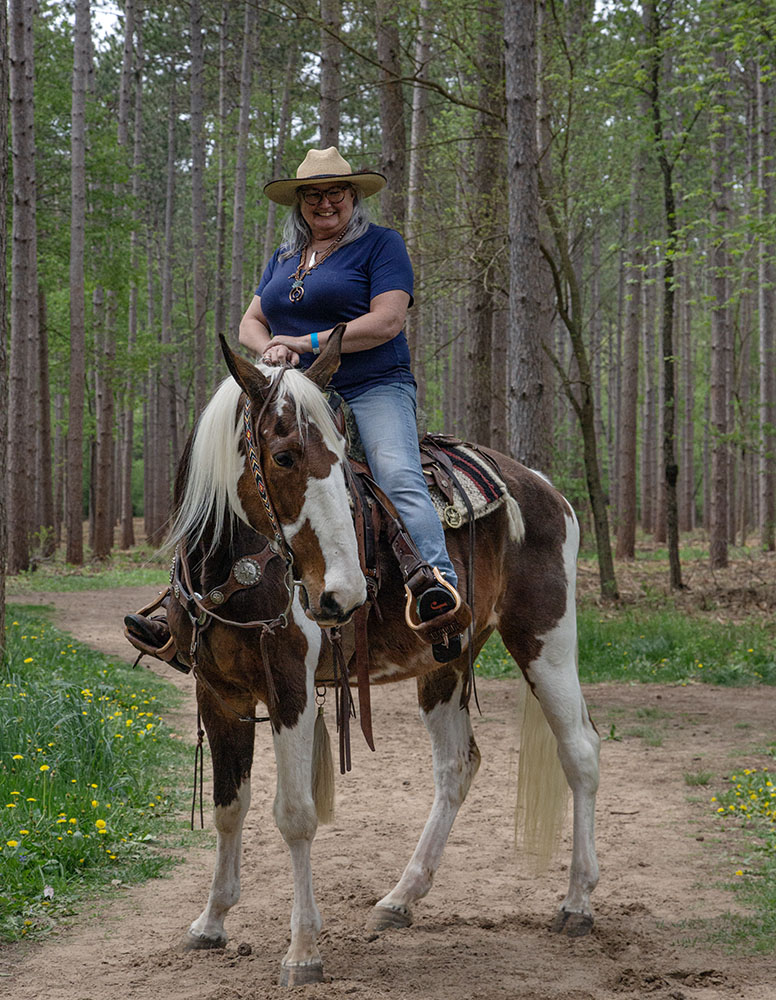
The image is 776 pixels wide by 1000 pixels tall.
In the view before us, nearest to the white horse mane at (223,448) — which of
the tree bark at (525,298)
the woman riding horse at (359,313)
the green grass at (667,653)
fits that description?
the woman riding horse at (359,313)

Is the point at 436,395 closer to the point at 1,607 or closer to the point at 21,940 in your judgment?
the point at 1,607

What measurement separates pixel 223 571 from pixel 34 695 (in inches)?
135

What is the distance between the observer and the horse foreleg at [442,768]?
4383 mm

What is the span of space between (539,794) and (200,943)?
5.63ft

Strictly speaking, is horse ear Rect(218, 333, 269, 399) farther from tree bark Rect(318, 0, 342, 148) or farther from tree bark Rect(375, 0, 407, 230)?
tree bark Rect(318, 0, 342, 148)

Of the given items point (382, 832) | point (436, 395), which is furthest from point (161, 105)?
point (382, 832)

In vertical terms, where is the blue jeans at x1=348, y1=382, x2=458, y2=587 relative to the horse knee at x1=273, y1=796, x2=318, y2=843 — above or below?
above

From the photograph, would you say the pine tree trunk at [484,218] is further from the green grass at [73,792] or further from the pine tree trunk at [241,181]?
the pine tree trunk at [241,181]

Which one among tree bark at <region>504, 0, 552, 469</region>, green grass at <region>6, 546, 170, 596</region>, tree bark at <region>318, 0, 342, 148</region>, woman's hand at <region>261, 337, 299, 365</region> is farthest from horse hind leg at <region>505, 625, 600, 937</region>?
green grass at <region>6, 546, 170, 596</region>

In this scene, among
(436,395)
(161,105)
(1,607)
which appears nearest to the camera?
(1,607)

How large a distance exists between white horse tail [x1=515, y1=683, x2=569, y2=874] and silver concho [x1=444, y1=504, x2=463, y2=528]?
103 cm

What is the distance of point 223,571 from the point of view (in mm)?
3600

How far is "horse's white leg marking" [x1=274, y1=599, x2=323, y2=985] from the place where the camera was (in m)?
3.46

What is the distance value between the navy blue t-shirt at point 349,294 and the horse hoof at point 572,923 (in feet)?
7.96
